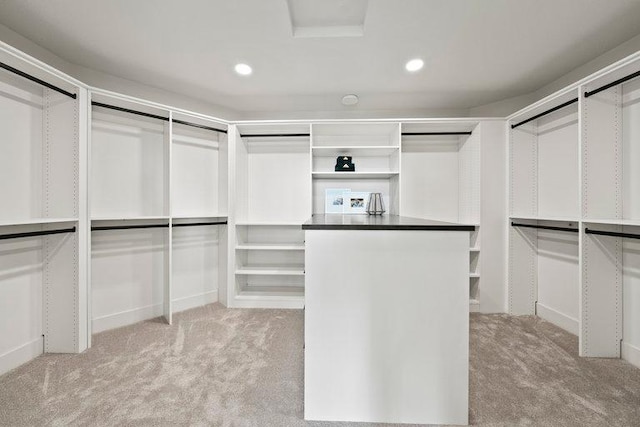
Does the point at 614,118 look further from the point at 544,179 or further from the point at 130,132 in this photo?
the point at 130,132

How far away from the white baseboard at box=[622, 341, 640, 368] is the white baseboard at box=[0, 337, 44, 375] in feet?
14.5

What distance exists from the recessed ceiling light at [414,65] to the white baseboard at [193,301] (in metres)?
3.12

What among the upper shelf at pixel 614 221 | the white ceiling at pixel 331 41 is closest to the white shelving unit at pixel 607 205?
the upper shelf at pixel 614 221

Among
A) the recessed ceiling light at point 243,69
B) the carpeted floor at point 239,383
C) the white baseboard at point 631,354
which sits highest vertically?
the recessed ceiling light at point 243,69

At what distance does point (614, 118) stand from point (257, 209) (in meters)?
3.33

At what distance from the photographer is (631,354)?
1.78m

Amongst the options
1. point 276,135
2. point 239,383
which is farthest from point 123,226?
point 276,135

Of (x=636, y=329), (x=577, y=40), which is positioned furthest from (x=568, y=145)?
(x=636, y=329)

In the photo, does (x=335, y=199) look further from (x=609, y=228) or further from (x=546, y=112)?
(x=609, y=228)

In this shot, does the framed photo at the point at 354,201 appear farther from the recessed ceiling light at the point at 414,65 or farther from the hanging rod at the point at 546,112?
the hanging rod at the point at 546,112

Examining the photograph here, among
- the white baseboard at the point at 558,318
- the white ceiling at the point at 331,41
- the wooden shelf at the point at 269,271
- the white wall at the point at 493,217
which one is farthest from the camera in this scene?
the wooden shelf at the point at 269,271

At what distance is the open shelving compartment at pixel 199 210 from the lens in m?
2.67

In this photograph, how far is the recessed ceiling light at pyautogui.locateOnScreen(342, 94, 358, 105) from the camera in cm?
269

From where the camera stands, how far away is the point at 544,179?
2455 millimetres
